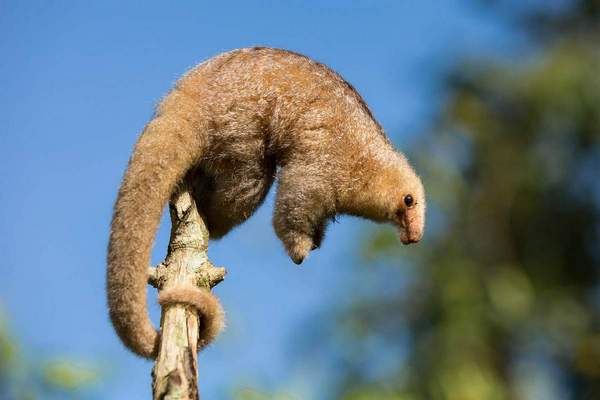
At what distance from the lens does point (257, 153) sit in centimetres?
666

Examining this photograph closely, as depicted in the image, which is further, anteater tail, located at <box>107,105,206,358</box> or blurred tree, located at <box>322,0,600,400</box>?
blurred tree, located at <box>322,0,600,400</box>

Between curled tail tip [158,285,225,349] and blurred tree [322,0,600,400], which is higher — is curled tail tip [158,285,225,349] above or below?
below

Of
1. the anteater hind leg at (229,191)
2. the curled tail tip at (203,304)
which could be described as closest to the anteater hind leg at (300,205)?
the anteater hind leg at (229,191)

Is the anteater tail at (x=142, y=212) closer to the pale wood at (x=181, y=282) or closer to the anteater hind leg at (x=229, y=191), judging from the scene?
the pale wood at (x=181, y=282)

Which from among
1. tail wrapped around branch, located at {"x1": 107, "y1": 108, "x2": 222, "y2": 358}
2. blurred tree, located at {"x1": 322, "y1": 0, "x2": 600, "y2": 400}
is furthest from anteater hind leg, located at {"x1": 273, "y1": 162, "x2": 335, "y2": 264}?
blurred tree, located at {"x1": 322, "y1": 0, "x2": 600, "y2": 400}

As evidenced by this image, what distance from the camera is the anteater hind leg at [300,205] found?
6.70 m

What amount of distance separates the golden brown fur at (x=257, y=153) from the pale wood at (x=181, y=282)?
0.16 m

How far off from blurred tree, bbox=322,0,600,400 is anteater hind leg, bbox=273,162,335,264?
28.8ft

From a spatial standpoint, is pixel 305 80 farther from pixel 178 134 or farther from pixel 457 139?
pixel 457 139

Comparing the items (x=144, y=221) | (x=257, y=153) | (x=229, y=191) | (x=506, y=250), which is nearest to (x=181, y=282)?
(x=144, y=221)

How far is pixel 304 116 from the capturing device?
670 cm

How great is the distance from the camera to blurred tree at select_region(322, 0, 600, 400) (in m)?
17.1

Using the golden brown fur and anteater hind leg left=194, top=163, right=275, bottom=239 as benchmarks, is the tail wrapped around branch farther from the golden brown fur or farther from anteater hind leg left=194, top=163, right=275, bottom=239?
anteater hind leg left=194, top=163, right=275, bottom=239

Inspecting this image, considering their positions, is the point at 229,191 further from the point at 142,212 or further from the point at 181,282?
the point at 181,282
